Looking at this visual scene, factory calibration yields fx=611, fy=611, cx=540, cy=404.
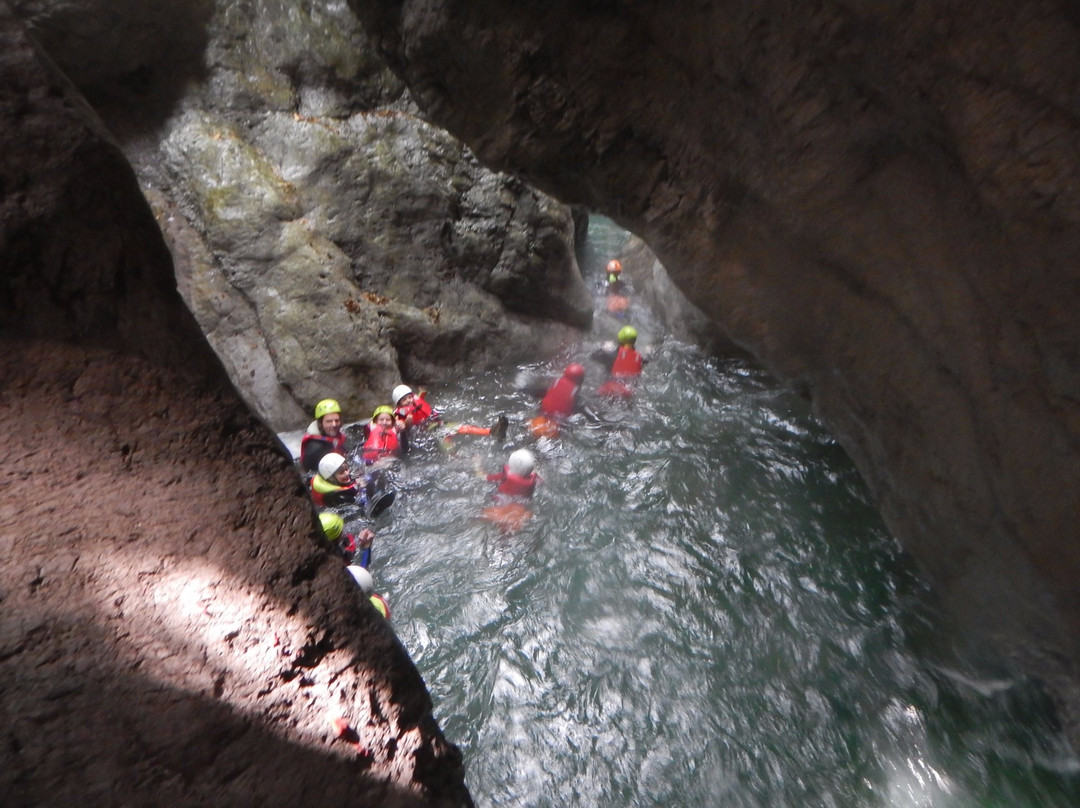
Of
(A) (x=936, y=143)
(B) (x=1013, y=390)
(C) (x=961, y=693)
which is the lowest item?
(C) (x=961, y=693)

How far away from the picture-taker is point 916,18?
2.33 metres

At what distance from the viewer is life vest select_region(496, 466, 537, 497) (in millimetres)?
6273

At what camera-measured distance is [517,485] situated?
20.6ft

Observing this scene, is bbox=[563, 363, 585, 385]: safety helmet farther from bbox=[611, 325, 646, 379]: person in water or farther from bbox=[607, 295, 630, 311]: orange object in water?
bbox=[607, 295, 630, 311]: orange object in water

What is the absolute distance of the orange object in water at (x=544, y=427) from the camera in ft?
24.7

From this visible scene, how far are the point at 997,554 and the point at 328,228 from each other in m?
7.79

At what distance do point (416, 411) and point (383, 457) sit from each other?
2.63 feet

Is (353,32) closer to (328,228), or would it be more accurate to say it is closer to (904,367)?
(328,228)

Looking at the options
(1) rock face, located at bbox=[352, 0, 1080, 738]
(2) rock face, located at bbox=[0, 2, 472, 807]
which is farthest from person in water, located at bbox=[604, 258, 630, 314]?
(2) rock face, located at bbox=[0, 2, 472, 807]

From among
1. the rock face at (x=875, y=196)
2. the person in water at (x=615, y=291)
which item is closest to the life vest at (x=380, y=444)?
the rock face at (x=875, y=196)

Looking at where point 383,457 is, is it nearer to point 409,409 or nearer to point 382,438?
point 382,438

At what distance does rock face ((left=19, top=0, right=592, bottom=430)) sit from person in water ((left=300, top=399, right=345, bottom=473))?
40.9 inches

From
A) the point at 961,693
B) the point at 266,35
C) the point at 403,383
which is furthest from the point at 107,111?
→ the point at 961,693

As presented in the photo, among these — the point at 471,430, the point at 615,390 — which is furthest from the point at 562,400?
the point at 471,430
